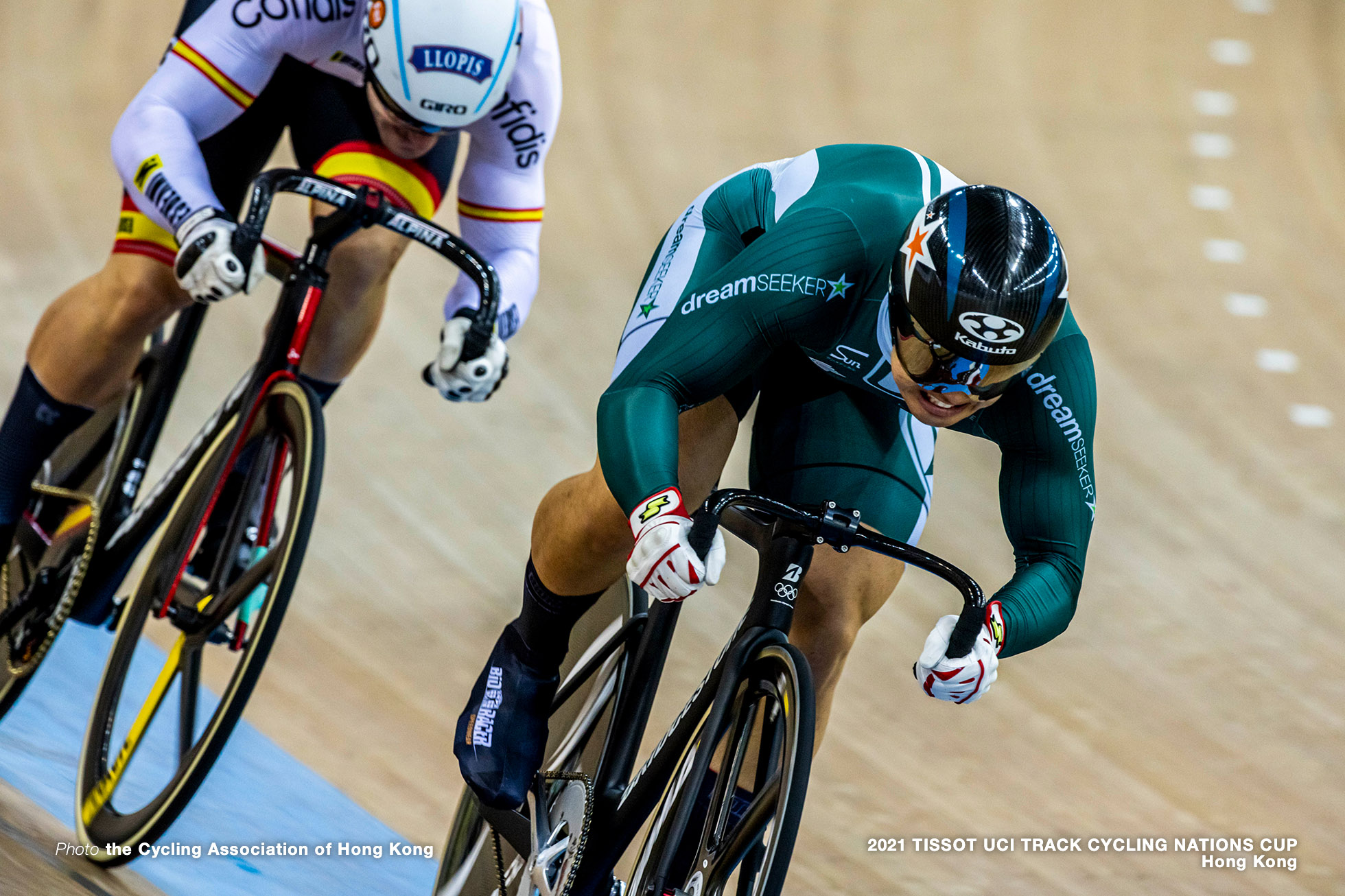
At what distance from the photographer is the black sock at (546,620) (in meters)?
2.45

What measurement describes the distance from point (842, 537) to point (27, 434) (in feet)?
6.70

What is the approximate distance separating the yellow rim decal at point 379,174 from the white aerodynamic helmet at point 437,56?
0.30 m

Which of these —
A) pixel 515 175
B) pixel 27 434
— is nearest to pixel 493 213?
pixel 515 175

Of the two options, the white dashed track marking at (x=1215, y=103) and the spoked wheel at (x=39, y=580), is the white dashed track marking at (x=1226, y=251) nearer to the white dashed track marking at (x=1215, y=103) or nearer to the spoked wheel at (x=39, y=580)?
the white dashed track marking at (x=1215, y=103)

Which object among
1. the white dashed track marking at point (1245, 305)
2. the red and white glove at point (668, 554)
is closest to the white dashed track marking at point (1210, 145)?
the white dashed track marking at point (1245, 305)

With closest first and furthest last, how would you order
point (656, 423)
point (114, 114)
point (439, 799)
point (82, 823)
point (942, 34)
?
point (656, 423) < point (82, 823) < point (439, 799) < point (114, 114) < point (942, 34)

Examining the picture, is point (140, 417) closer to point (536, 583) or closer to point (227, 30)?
point (227, 30)

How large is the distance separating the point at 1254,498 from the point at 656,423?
13.0 ft

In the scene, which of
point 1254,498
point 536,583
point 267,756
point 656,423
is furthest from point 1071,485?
point 1254,498

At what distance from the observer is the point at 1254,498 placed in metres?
5.34

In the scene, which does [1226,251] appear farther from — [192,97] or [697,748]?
[697,748]

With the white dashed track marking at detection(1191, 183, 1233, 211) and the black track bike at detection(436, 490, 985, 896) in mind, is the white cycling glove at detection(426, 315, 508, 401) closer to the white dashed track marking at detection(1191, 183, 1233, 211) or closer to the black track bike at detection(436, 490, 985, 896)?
the black track bike at detection(436, 490, 985, 896)

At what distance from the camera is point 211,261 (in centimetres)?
262

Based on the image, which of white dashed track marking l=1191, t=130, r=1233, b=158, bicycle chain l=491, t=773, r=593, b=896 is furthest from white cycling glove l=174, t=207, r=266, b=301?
white dashed track marking l=1191, t=130, r=1233, b=158
